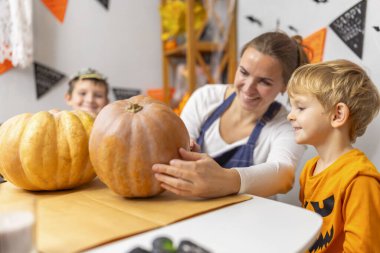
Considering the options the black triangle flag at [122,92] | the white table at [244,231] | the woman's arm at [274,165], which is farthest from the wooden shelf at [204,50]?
the white table at [244,231]

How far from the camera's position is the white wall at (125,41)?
1474 millimetres

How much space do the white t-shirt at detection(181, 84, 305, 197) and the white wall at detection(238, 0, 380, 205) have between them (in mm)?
303

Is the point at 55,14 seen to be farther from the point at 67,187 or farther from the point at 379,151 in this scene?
the point at 379,151

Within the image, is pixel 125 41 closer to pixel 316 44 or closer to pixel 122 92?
pixel 122 92

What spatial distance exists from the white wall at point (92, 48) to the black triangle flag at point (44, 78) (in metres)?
0.03

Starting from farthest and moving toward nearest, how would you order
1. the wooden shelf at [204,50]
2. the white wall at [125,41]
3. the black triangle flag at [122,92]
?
1. the black triangle flag at [122,92]
2. the wooden shelf at [204,50]
3. the white wall at [125,41]

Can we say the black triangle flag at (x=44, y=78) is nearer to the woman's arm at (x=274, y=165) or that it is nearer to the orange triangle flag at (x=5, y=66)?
the orange triangle flag at (x=5, y=66)

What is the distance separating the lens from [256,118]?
1413 mm

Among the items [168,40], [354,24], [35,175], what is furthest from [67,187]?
[168,40]

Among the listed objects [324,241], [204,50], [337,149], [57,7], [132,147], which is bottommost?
[324,241]

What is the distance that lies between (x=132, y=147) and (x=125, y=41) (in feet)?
6.34

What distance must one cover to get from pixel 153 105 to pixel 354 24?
1038mm

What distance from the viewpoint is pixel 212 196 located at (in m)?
0.75

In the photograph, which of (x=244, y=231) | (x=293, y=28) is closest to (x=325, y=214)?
(x=244, y=231)
